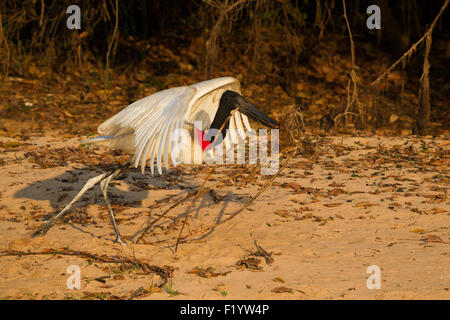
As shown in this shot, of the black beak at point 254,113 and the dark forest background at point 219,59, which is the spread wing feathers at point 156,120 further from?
the dark forest background at point 219,59

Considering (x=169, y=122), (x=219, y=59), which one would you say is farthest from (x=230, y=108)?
(x=219, y=59)

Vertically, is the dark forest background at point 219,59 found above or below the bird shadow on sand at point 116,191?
above

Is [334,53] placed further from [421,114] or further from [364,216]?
[364,216]

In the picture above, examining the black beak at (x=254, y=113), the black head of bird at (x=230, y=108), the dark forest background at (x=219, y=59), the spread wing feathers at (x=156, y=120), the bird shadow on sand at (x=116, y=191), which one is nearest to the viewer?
the spread wing feathers at (x=156, y=120)

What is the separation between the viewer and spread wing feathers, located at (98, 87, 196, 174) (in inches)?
156

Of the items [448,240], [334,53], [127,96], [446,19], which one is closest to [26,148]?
[127,96]

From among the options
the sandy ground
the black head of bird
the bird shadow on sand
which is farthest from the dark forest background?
the black head of bird

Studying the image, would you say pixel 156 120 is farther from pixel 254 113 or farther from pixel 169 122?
pixel 254 113

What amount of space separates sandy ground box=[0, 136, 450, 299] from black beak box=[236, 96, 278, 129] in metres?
0.89

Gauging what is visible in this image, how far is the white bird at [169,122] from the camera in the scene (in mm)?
4000

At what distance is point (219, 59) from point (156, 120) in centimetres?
642

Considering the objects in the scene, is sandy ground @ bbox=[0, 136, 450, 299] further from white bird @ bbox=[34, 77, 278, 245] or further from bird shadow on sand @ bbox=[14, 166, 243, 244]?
white bird @ bbox=[34, 77, 278, 245]

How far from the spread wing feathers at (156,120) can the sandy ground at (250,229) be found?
707 millimetres

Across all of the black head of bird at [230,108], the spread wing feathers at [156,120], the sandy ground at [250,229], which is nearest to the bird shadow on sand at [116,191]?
the sandy ground at [250,229]
